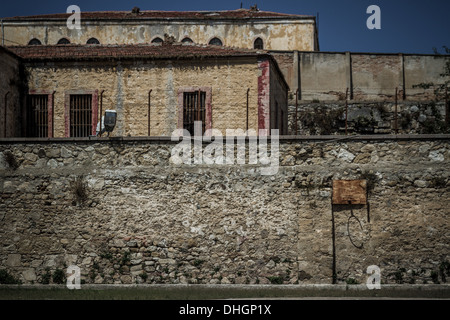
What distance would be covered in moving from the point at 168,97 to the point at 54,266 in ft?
26.8

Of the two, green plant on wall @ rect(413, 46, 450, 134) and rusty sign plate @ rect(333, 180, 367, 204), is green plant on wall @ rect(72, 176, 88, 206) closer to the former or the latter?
rusty sign plate @ rect(333, 180, 367, 204)

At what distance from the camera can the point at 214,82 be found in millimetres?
24328

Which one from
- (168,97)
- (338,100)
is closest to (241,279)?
(168,97)

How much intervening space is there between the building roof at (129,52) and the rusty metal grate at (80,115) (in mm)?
1440

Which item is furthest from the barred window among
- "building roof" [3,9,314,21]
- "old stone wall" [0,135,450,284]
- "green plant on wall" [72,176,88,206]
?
"building roof" [3,9,314,21]

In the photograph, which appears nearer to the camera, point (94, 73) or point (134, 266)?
point (134, 266)

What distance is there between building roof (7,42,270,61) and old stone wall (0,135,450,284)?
6483mm

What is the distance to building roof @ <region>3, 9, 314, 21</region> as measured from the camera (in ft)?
149

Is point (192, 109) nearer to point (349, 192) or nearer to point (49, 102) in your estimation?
point (49, 102)

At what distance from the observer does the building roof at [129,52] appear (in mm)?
24203

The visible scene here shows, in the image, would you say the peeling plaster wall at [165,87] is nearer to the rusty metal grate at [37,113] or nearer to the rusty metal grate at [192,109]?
the rusty metal grate at [192,109]

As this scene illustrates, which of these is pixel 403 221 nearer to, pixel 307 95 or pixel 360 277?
pixel 360 277
